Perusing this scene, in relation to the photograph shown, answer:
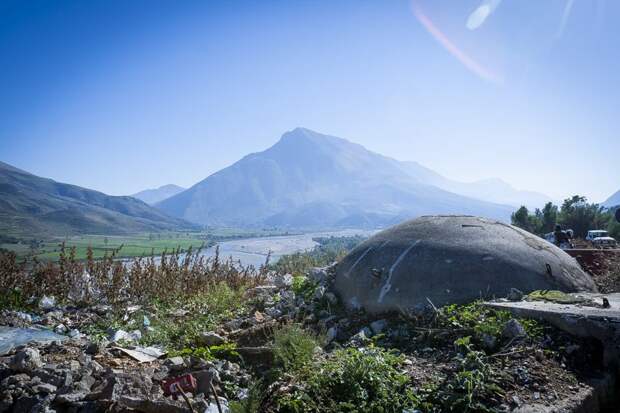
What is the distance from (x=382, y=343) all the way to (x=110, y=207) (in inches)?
8362

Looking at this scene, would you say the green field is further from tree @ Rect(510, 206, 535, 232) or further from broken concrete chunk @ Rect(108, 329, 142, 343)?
tree @ Rect(510, 206, 535, 232)

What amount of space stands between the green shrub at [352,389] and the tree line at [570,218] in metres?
28.4

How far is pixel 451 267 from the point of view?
5348 millimetres

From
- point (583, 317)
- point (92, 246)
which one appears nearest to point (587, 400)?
point (583, 317)

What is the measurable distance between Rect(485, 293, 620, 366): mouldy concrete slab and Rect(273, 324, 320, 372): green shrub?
7.87 feet

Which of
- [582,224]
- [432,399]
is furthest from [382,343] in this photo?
[582,224]

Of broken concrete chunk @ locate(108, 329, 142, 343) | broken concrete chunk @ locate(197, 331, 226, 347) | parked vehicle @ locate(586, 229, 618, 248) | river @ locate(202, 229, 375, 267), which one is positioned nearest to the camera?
broken concrete chunk @ locate(197, 331, 226, 347)

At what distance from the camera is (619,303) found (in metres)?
4.67

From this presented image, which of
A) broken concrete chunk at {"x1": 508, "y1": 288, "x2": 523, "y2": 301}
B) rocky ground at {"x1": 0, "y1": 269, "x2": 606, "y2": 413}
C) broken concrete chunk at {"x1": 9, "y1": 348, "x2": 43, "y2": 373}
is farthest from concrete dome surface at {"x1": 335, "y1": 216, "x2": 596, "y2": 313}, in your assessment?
broken concrete chunk at {"x1": 9, "y1": 348, "x2": 43, "y2": 373}

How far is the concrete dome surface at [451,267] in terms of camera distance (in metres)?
5.18

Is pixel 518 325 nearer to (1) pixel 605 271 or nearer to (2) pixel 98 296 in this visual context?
(1) pixel 605 271

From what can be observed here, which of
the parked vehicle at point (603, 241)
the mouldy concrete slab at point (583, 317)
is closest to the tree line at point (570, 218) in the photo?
the parked vehicle at point (603, 241)

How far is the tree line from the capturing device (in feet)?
90.7

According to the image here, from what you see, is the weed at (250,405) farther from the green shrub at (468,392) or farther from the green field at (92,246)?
the green field at (92,246)
